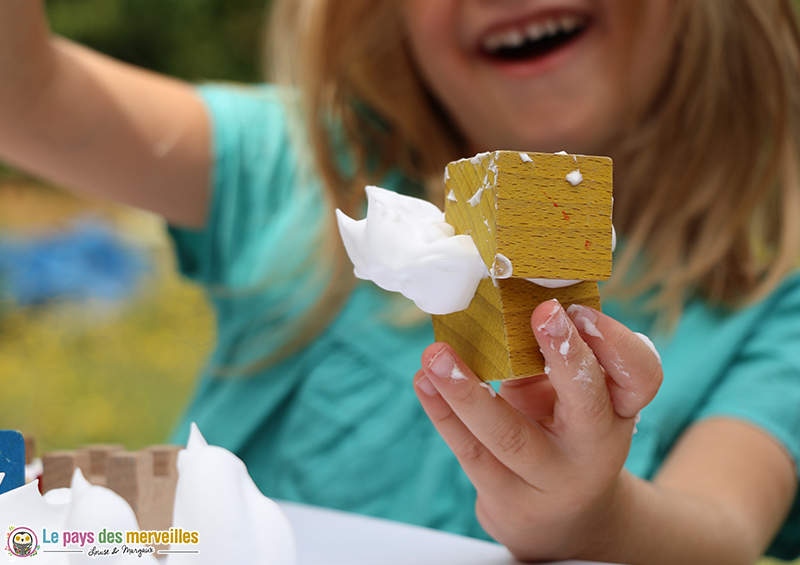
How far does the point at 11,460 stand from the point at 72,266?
2.38 metres

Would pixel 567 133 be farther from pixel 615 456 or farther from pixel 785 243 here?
pixel 615 456

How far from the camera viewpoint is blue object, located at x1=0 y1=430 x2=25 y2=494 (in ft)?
1.60

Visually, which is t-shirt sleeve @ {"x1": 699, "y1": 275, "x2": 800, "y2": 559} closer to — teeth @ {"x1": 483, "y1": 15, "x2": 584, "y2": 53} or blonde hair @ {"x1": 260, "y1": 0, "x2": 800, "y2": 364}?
blonde hair @ {"x1": 260, "y1": 0, "x2": 800, "y2": 364}

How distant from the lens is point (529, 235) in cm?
47

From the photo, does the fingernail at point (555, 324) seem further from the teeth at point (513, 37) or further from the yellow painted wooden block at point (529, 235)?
the teeth at point (513, 37)

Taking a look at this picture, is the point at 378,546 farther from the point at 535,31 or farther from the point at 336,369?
the point at 535,31

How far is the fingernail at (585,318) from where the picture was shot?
0.48m

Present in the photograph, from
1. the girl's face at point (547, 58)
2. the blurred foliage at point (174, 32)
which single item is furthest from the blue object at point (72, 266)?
the girl's face at point (547, 58)

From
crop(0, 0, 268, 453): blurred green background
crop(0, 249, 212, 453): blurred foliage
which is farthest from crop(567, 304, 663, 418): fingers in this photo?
crop(0, 249, 212, 453): blurred foliage

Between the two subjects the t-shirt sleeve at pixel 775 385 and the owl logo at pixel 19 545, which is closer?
the owl logo at pixel 19 545

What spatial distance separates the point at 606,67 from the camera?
98 centimetres

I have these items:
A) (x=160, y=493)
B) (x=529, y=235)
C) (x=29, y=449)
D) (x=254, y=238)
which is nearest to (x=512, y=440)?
(x=529, y=235)

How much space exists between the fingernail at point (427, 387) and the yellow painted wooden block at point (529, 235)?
49 mm

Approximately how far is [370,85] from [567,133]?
0.36 meters
